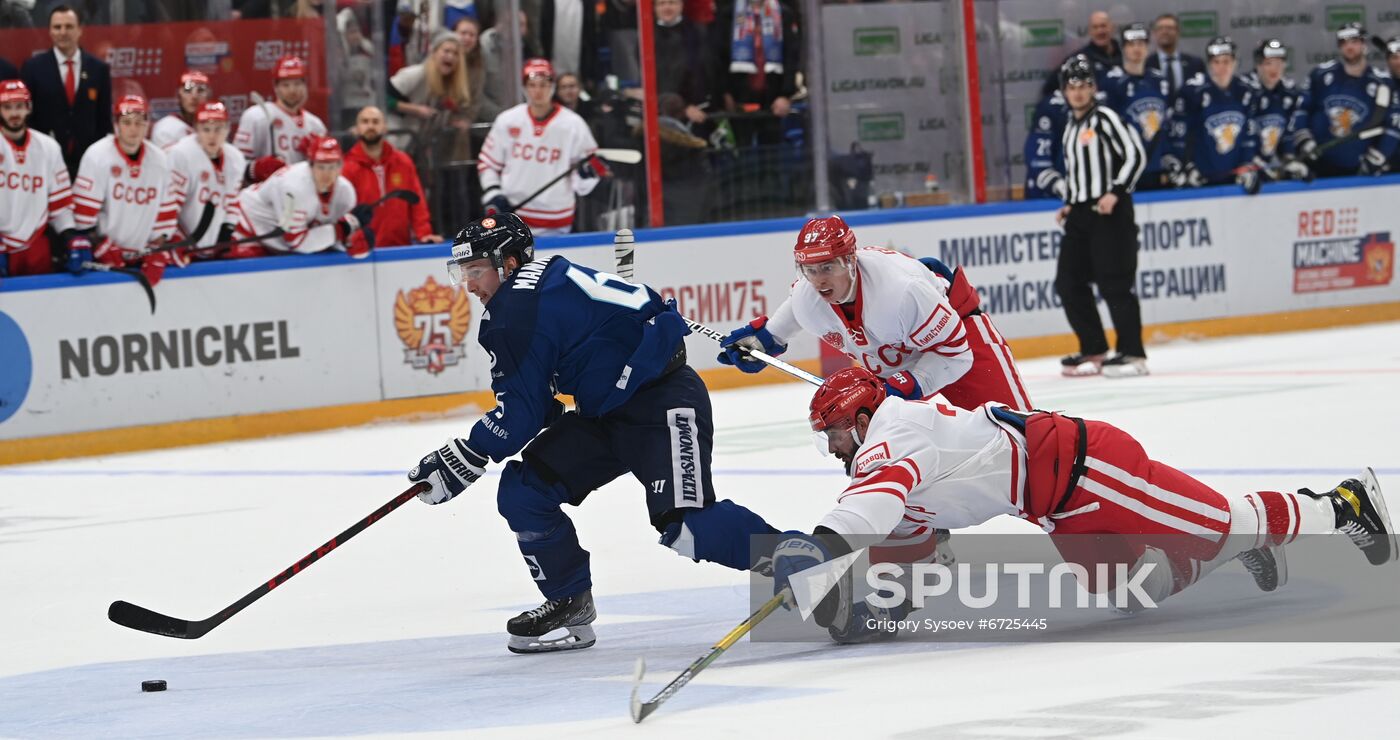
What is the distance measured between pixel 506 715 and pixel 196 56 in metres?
7.18

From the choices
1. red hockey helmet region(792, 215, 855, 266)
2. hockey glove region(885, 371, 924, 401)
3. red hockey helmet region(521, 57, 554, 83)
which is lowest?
hockey glove region(885, 371, 924, 401)

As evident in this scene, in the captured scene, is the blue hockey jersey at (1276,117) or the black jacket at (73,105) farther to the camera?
the blue hockey jersey at (1276,117)

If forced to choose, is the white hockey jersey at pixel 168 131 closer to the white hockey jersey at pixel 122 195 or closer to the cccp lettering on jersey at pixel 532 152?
the white hockey jersey at pixel 122 195

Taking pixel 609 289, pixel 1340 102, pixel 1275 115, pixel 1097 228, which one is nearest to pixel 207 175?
pixel 1097 228

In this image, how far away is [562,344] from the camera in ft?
16.1

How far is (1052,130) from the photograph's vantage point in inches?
472

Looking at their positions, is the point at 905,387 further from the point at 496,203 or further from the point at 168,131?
the point at 168,131

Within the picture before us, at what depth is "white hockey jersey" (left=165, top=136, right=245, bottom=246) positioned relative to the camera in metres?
10.0

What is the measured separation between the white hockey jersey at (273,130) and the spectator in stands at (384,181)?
24cm

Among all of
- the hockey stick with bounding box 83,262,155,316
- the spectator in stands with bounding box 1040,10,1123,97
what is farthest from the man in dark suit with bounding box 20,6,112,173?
the spectator in stands with bounding box 1040,10,1123,97

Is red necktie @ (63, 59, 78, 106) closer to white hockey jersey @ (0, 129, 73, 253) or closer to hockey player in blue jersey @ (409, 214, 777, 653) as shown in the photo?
white hockey jersey @ (0, 129, 73, 253)

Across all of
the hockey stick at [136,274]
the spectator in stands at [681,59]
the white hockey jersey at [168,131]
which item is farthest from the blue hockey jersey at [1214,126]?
the hockey stick at [136,274]

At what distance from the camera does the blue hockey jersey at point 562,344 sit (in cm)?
482

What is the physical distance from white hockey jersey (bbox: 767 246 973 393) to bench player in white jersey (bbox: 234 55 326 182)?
5349 millimetres
